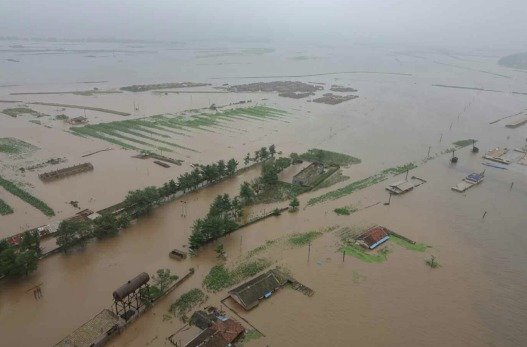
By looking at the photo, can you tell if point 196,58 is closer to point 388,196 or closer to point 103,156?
point 103,156

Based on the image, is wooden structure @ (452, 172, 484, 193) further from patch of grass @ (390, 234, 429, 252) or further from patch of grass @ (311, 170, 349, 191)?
patch of grass @ (390, 234, 429, 252)

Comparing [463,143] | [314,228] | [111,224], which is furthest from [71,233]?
[463,143]

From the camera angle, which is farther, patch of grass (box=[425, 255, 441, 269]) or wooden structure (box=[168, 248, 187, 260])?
patch of grass (box=[425, 255, 441, 269])

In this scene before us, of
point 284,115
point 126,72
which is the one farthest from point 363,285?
point 126,72

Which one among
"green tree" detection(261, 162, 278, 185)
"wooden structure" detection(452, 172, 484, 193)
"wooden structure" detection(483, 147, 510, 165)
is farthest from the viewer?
"wooden structure" detection(483, 147, 510, 165)

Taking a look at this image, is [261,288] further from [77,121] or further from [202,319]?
[77,121]

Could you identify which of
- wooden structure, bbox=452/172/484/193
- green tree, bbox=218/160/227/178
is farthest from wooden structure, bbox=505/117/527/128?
green tree, bbox=218/160/227/178
